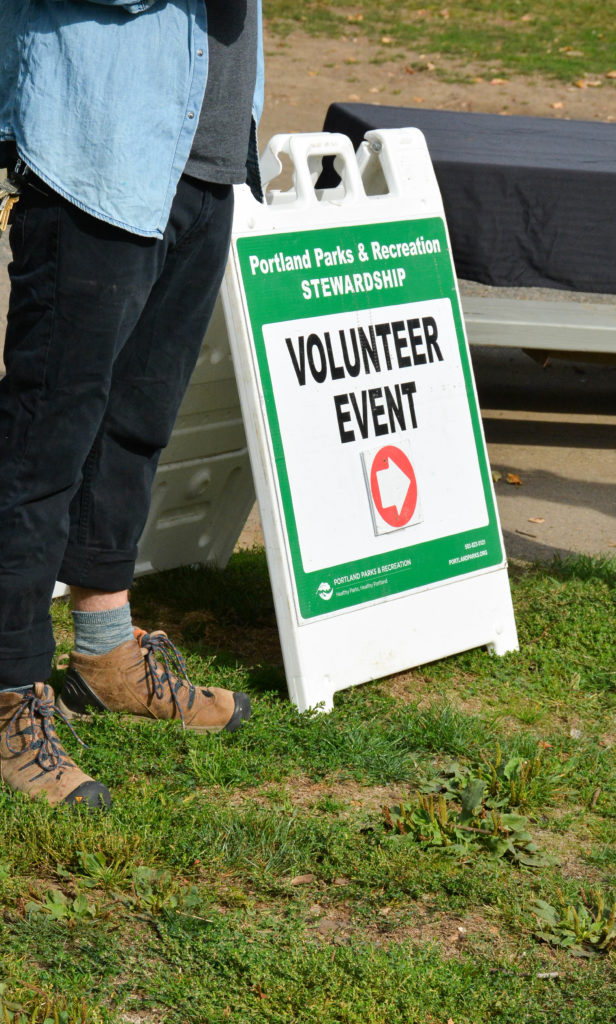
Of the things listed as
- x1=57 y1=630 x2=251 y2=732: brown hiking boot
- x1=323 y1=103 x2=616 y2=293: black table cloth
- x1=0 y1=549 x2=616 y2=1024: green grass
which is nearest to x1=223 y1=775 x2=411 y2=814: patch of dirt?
x1=0 y1=549 x2=616 y2=1024: green grass

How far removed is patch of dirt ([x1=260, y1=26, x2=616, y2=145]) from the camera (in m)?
14.2

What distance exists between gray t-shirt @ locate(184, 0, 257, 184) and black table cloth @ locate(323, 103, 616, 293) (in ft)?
8.87

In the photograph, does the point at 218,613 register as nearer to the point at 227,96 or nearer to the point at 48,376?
the point at 48,376

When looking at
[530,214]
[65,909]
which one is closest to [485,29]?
[530,214]

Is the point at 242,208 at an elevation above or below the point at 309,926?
above

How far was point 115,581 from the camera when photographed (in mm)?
2699

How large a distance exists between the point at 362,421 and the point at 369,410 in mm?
39

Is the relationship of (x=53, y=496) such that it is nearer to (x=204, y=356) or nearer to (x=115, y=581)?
(x=115, y=581)

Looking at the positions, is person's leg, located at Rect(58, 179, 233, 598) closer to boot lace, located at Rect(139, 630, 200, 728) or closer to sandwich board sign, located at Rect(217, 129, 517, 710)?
boot lace, located at Rect(139, 630, 200, 728)

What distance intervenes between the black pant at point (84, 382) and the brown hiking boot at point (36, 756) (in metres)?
0.06

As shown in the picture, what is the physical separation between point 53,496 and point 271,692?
922mm

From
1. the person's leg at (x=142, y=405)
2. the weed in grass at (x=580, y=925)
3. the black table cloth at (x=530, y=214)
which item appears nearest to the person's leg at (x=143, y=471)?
the person's leg at (x=142, y=405)

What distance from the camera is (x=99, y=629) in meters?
2.75

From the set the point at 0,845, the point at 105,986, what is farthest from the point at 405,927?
the point at 0,845
